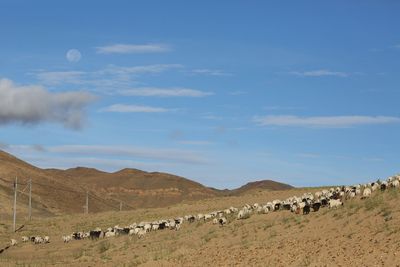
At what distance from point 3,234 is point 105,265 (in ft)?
87.2

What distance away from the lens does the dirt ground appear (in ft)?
77.3

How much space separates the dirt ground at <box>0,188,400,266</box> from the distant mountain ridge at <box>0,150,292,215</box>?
51148 mm

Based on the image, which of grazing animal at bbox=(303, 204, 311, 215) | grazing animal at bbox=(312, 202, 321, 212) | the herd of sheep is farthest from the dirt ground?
grazing animal at bbox=(312, 202, 321, 212)

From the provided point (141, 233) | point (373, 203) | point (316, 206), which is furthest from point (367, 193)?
point (141, 233)

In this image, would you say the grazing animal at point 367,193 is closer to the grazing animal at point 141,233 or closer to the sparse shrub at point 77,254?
the grazing animal at point 141,233

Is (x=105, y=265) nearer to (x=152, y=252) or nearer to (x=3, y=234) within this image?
(x=152, y=252)

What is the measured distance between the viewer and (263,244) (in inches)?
1123

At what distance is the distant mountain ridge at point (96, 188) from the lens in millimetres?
114750

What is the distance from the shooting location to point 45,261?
3331 centimetres

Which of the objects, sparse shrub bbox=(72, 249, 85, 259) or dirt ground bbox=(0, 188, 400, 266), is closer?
dirt ground bbox=(0, 188, 400, 266)

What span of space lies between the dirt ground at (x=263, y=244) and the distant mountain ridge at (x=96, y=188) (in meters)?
51.1

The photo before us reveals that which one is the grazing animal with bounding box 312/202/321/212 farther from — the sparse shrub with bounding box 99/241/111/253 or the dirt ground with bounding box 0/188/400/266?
the sparse shrub with bounding box 99/241/111/253

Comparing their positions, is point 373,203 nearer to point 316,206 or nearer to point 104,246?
point 316,206

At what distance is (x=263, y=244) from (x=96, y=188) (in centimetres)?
14327
